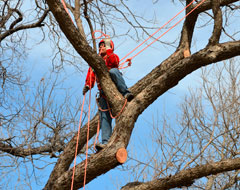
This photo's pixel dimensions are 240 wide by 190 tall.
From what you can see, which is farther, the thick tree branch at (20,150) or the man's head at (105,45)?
the thick tree branch at (20,150)

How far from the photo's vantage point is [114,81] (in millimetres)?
3719

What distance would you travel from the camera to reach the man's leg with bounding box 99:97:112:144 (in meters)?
3.63

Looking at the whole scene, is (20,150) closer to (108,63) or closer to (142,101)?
(108,63)

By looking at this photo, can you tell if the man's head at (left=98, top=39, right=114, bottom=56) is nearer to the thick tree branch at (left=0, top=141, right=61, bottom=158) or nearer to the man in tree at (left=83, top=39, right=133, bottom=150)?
the man in tree at (left=83, top=39, right=133, bottom=150)

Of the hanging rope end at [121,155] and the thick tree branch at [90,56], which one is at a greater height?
the thick tree branch at [90,56]

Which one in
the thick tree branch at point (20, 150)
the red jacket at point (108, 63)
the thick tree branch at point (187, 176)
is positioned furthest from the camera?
the thick tree branch at point (20, 150)

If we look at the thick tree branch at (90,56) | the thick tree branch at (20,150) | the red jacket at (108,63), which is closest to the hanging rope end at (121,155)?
the thick tree branch at (90,56)

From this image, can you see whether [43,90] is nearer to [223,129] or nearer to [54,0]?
[54,0]

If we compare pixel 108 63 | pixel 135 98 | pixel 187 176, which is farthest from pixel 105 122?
pixel 187 176

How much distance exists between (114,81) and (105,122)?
532mm

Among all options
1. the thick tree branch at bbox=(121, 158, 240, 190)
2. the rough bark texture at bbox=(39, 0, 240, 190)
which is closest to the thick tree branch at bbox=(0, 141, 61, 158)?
the rough bark texture at bbox=(39, 0, 240, 190)

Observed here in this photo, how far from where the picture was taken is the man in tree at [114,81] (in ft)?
12.0

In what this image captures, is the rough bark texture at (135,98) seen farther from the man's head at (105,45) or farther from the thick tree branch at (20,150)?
the thick tree branch at (20,150)

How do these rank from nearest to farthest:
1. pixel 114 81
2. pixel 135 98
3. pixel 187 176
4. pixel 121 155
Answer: pixel 121 155, pixel 187 176, pixel 135 98, pixel 114 81
